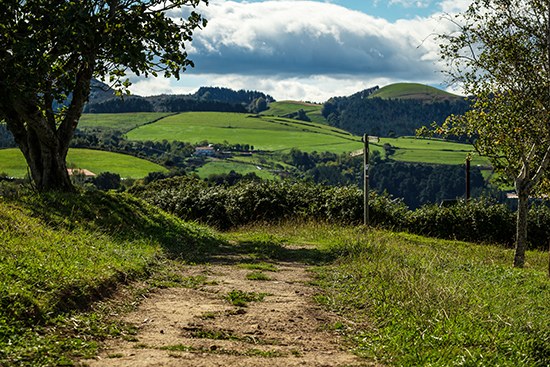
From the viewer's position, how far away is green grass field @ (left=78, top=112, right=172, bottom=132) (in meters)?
174

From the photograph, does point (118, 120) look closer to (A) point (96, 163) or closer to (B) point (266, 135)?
(B) point (266, 135)

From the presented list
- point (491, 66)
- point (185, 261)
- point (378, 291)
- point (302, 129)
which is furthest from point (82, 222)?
point (302, 129)

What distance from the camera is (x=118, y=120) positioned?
185750mm

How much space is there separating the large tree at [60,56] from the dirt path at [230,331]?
27.9 feet

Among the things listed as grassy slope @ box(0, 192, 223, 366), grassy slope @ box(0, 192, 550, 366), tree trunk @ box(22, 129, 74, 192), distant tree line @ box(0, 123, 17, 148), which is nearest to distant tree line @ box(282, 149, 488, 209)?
distant tree line @ box(0, 123, 17, 148)

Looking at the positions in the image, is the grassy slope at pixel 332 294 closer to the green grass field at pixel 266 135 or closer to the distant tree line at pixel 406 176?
the distant tree line at pixel 406 176

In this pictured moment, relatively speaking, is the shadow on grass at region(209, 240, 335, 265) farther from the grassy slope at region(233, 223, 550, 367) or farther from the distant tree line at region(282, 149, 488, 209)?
the distant tree line at region(282, 149, 488, 209)

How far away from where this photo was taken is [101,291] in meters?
9.38

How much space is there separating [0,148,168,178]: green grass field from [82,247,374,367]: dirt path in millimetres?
75273

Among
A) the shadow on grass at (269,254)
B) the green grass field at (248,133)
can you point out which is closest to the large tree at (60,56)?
the shadow on grass at (269,254)

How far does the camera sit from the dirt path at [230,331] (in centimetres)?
675

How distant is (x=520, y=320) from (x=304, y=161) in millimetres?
116340

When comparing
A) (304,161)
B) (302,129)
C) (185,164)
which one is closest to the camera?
(185,164)

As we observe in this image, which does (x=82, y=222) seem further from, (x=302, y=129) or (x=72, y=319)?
(x=302, y=129)
